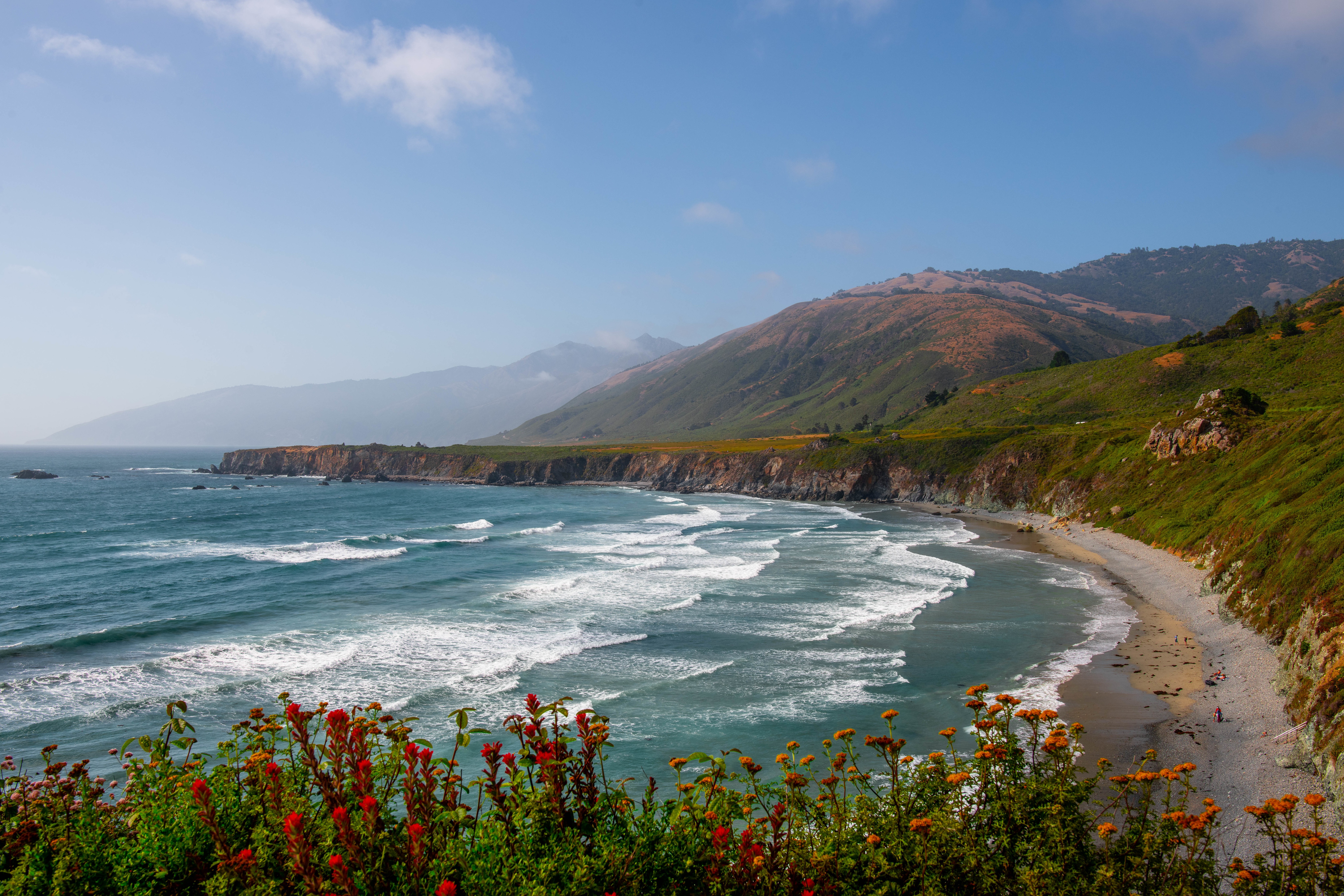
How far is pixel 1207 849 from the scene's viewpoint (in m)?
5.16

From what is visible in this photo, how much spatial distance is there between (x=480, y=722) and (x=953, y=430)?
95171 mm

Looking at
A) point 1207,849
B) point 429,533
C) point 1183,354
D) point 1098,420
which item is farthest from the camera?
point 1183,354

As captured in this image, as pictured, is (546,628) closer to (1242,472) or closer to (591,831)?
(591,831)

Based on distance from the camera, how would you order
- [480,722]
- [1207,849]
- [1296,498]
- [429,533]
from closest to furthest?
[1207,849], [480,722], [1296,498], [429,533]

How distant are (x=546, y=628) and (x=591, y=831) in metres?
24.7

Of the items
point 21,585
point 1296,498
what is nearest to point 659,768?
point 1296,498

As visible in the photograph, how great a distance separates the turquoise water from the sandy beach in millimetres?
1484

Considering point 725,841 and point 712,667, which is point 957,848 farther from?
point 712,667

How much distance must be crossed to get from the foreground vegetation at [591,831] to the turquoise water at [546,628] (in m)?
11.5

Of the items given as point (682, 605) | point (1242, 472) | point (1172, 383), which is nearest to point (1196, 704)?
point (682, 605)

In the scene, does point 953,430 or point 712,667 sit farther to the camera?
point 953,430

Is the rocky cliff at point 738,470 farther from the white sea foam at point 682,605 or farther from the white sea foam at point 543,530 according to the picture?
the white sea foam at point 682,605

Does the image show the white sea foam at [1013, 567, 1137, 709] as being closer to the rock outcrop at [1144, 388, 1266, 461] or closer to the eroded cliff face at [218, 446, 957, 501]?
the rock outcrop at [1144, 388, 1266, 461]

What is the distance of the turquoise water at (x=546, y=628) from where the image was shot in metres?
19.8
